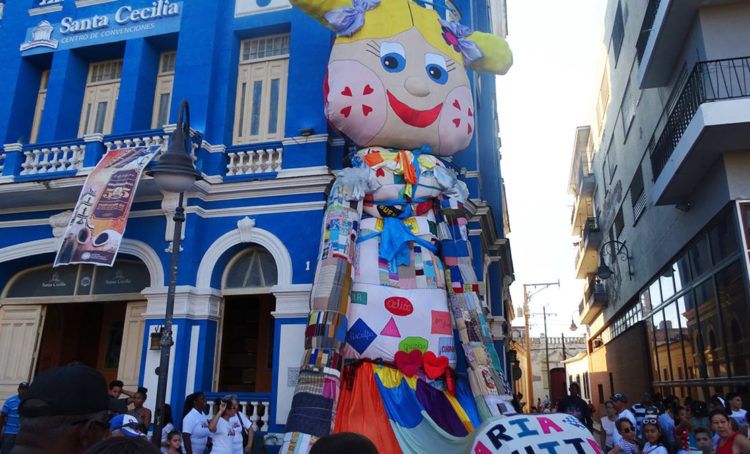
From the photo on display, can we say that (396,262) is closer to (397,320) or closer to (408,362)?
(397,320)

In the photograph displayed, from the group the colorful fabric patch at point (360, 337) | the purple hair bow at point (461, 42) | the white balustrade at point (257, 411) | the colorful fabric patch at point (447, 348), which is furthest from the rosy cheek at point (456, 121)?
the white balustrade at point (257, 411)

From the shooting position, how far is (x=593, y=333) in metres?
31.0

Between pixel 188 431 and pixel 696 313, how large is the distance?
9356mm

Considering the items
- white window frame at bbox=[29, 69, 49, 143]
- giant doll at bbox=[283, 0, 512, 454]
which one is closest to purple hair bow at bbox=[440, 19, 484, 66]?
giant doll at bbox=[283, 0, 512, 454]

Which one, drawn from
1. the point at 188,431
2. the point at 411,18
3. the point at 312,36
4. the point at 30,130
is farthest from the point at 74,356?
the point at 411,18

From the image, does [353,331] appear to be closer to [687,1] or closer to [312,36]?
[312,36]

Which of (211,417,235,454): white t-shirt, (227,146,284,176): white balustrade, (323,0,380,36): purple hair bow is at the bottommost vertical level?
(211,417,235,454): white t-shirt

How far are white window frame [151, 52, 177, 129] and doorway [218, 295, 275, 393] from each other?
11.8 feet

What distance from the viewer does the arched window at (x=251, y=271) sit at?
30.1ft

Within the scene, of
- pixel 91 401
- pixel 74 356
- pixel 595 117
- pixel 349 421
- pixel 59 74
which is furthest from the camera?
pixel 595 117

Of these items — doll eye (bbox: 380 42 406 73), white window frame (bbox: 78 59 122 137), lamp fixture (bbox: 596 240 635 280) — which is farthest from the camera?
lamp fixture (bbox: 596 240 635 280)

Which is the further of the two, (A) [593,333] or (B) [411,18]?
(A) [593,333]

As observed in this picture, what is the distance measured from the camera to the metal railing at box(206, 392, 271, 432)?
8.16m

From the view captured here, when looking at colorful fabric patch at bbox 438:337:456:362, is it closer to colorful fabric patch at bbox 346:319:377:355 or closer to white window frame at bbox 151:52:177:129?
colorful fabric patch at bbox 346:319:377:355
